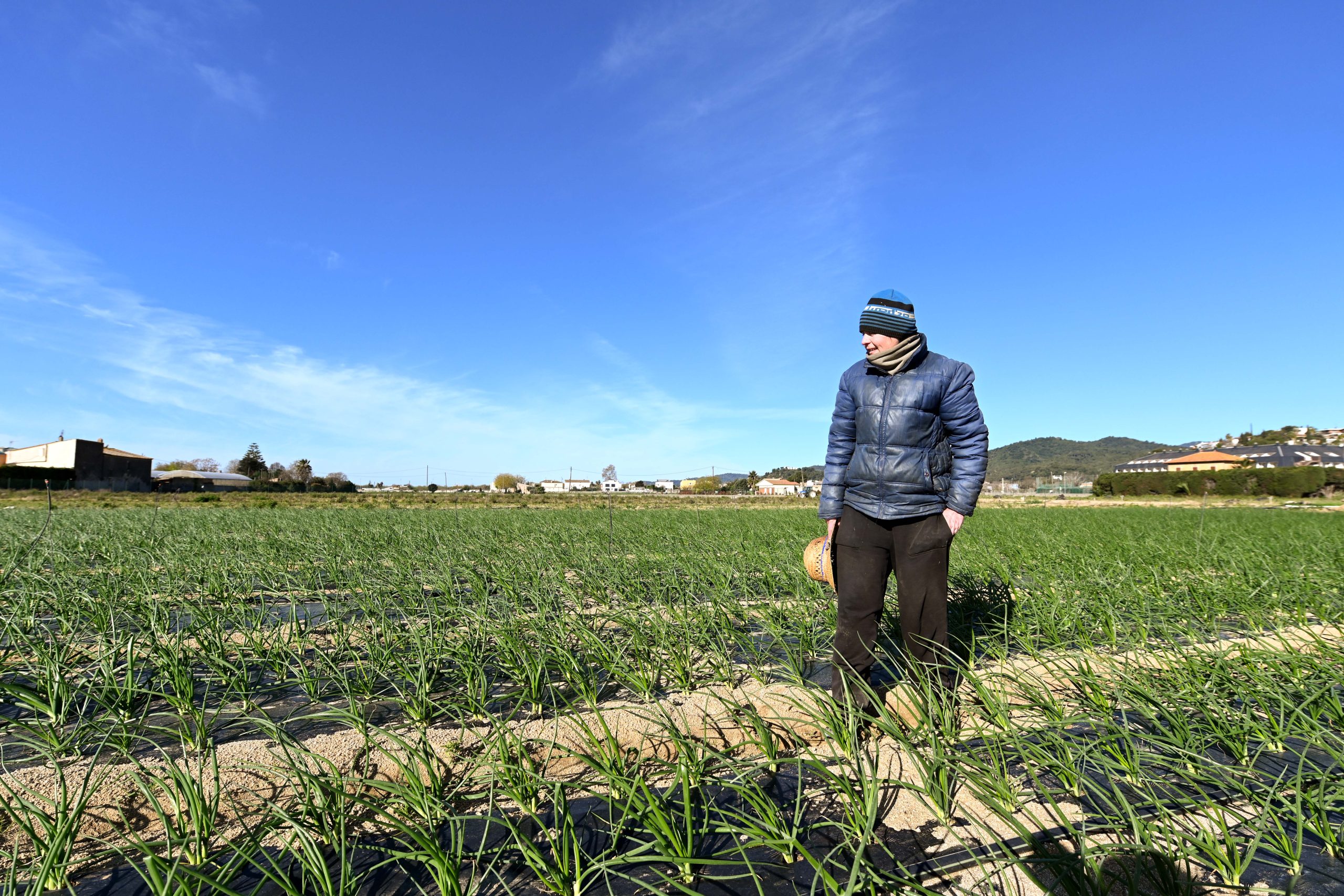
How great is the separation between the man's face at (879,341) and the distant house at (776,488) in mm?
65934

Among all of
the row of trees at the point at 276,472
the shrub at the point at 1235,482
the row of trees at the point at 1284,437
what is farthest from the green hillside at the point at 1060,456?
the row of trees at the point at 276,472

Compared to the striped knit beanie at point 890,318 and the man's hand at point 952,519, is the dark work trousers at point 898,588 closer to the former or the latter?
the man's hand at point 952,519

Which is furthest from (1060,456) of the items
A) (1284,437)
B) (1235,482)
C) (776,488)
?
(1235,482)

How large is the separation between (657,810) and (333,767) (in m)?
0.90

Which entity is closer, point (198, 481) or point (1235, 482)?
point (1235, 482)

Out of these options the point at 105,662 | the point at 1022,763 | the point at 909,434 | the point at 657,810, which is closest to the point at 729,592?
the point at 909,434

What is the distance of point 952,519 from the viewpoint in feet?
8.84

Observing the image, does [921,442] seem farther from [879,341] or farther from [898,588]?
[898,588]

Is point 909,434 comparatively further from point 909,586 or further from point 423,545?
point 423,545

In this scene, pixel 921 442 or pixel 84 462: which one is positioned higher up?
pixel 84 462

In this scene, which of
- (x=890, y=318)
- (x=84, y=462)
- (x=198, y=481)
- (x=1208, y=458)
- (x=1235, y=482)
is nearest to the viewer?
(x=890, y=318)

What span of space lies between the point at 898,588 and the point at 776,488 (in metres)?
86.5

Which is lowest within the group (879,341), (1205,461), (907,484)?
(907,484)

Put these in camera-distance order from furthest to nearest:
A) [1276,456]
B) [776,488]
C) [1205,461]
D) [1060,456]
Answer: [1060,456] → [776,488] → [1205,461] → [1276,456]
